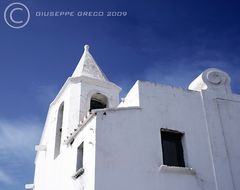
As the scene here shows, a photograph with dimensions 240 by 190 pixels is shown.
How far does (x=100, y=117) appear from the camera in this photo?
12453 millimetres

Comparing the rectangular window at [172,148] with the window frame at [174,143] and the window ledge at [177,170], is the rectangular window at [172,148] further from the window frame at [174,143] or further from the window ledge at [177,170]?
the window ledge at [177,170]

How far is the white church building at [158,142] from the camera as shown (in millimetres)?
11812

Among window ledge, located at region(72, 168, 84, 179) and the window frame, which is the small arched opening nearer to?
the window frame

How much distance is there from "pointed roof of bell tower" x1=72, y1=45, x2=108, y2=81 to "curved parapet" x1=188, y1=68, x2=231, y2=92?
5361 millimetres

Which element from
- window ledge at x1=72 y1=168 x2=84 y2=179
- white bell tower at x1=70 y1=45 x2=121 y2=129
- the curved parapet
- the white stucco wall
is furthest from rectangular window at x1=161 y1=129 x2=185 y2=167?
white bell tower at x1=70 y1=45 x2=121 y2=129

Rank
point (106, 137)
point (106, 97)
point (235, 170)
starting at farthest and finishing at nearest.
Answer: point (106, 97) → point (235, 170) → point (106, 137)

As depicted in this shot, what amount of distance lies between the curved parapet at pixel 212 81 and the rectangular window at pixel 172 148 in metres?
2.59

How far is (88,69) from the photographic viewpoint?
742 inches

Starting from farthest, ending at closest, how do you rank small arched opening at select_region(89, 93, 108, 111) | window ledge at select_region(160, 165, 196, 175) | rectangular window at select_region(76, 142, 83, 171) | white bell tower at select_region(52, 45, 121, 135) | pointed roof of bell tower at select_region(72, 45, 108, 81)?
pointed roof of bell tower at select_region(72, 45, 108, 81), small arched opening at select_region(89, 93, 108, 111), white bell tower at select_region(52, 45, 121, 135), rectangular window at select_region(76, 142, 83, 171), window ledge at select_region(160, 165, 196, 175)

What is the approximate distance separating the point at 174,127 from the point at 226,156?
2.25 metres

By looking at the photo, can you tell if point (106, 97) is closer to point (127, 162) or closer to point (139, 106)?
point (139, 106)

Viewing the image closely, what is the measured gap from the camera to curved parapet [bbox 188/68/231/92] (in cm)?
1479

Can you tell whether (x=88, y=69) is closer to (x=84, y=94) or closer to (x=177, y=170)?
(x=84, y=94)

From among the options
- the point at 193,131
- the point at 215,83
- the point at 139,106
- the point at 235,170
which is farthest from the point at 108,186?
the point at 215,83
